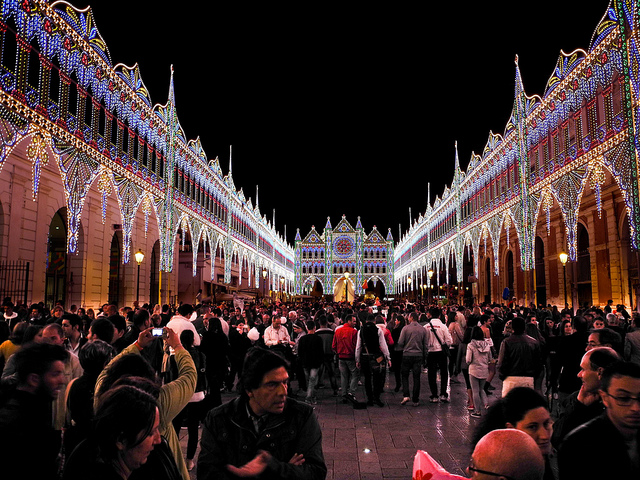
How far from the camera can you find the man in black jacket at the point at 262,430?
2727 millimetres

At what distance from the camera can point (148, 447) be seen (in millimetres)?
2219

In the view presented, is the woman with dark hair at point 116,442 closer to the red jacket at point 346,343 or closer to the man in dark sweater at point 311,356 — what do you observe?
the man in dark sweater at point 311,356

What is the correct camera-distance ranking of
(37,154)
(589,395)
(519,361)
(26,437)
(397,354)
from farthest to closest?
(37,154)
(397,354)
(519,361)
(589,395)
(26,437)

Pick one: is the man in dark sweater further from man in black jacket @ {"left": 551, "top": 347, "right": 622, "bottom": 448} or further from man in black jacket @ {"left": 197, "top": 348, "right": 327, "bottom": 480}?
man in black jacket @ {"left": 197, "top": 348, "right": 327, "bottom": 480}

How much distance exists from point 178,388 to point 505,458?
2424 mm

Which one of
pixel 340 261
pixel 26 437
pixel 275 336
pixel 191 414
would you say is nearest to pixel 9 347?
pixel 191 414

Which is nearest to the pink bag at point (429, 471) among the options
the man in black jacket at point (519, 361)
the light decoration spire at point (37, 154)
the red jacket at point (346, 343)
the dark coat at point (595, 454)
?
the dark coat at point (595, 454)

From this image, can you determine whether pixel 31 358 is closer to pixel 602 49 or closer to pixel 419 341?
pixel 419 341

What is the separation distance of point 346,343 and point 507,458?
920 cm

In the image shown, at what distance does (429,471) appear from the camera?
2.17 meters

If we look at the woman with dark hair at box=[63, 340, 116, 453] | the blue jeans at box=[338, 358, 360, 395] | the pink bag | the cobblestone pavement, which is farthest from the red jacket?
the pink bag

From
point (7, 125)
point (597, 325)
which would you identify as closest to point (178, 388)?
point (597, 325)

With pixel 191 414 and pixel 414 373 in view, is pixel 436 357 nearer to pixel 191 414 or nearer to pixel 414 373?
pixel 414 373

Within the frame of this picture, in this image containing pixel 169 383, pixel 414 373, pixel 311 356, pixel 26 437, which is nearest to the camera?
pixel 26 437
